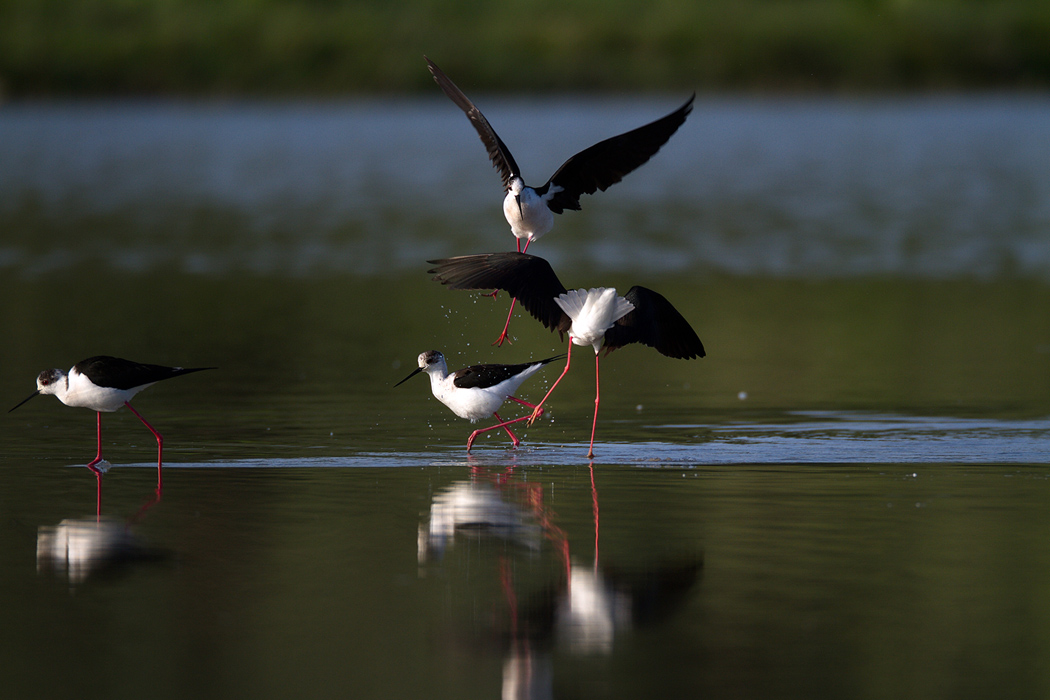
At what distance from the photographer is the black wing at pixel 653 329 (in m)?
10.4

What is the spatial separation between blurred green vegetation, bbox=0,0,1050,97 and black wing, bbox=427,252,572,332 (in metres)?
55.4

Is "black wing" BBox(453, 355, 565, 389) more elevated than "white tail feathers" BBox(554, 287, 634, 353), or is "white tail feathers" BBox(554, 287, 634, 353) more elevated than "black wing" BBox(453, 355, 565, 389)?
"white tail feathers" BBox(554, 287, 634, 353)

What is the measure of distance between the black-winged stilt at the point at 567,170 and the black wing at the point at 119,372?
2068mm

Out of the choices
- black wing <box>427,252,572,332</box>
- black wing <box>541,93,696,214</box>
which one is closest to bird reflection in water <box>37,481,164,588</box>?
black wing <box>427,252,572,332</box>

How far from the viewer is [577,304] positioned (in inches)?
401

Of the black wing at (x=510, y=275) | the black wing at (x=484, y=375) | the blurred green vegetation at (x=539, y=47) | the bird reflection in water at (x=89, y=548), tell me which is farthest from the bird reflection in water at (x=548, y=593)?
the blurred green vegetation at (x=539, y=47)

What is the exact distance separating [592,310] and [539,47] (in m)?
61.1

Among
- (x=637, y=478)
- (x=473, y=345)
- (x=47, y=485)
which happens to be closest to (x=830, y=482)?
(x=637, y=478)

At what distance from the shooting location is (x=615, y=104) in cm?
6912

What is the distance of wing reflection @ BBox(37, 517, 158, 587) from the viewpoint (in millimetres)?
7453

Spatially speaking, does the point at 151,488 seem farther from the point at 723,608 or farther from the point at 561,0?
the point at 561,0

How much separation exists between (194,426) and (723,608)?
18.3 ft

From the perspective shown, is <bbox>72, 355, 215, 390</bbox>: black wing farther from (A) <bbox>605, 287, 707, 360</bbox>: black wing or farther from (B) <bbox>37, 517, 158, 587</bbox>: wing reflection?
(A) <bbox>605, 287, 707, 360</bbox>: black wing

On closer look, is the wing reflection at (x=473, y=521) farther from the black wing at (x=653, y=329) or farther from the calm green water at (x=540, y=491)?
the black wing at (x=653, y=329)
